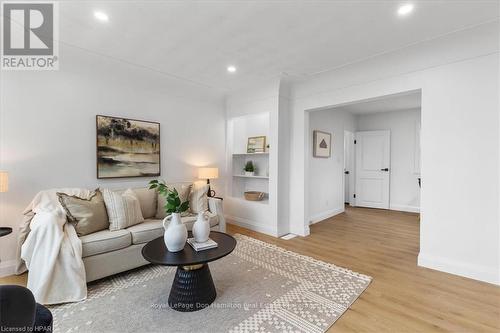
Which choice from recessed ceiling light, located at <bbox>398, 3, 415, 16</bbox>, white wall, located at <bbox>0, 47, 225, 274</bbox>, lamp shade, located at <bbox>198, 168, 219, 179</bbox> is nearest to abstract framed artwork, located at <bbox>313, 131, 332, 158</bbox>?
lamp shade, located at <bbox>198, 168, 219, 179</bbox>

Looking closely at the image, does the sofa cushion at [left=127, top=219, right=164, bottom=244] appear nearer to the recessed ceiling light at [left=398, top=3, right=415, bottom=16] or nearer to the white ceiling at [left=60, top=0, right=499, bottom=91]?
the white ceiling at [left=60, top=0, right=499, bottom=91]

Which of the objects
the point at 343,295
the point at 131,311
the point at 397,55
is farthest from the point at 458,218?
the point at 131,311

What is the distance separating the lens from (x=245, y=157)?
5047mm

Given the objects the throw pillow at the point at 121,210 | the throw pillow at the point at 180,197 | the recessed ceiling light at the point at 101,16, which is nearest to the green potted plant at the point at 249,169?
the throw pillow at the point at 180,197

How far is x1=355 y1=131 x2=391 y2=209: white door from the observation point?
19.8ft

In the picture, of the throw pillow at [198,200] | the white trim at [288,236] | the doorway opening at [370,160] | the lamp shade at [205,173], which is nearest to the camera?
the throw pillow at [198,200]

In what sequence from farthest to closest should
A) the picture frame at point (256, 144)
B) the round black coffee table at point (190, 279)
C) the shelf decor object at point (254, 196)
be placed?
the picture frame at point (256, 144) → the shelf decor object at point (254, 196) → the round black coffee table at point (190, 279)

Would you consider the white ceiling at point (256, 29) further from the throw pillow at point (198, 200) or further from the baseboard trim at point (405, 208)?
the baseboard trim at point (405, 208)

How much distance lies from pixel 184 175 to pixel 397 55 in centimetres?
346

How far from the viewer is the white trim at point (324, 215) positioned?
482cm

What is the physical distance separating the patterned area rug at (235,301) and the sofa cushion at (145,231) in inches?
13.3

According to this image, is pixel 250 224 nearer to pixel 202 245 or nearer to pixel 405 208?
pixel 202 245

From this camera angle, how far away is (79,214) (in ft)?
8.05

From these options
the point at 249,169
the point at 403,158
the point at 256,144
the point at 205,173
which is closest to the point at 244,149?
the point at 256,144
